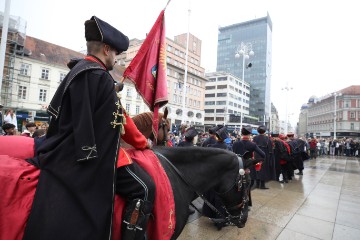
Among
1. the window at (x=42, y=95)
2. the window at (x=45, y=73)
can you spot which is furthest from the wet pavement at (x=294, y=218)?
the window at (x=45, y=73)

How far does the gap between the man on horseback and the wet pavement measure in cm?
289

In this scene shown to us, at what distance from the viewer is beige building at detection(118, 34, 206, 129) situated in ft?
161

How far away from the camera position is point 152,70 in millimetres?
3648

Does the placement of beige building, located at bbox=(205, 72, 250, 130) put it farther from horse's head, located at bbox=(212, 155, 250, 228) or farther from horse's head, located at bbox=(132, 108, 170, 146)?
horse's head, located at bbox=(212, 155, 250, 228)

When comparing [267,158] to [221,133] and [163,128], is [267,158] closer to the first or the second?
[221,133]

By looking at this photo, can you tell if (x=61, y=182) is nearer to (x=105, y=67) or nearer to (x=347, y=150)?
(x=105, y=67)

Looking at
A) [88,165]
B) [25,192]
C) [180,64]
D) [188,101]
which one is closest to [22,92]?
[25,192]

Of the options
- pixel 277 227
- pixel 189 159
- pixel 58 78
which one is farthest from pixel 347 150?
pixel 58 78

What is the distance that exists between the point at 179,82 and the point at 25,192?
5020 cm

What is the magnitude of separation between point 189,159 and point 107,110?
4.03ft

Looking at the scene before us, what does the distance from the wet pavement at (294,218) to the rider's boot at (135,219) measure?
2.76 meters

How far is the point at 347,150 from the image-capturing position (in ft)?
98.2

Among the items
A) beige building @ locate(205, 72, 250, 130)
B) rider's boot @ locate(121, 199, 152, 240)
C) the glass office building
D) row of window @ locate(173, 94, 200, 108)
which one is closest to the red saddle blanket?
rider's boot @ locate(121, 199, 152, 240)

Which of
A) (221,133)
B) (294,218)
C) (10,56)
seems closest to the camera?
(294,218)
